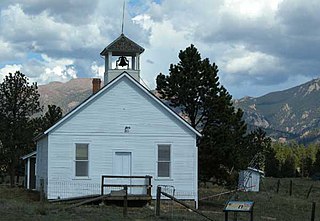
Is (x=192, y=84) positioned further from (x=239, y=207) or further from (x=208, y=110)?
(x=239, y=207)

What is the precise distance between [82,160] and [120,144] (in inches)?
85.6

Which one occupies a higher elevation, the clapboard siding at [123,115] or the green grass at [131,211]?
the clapboard siding at [123,115]

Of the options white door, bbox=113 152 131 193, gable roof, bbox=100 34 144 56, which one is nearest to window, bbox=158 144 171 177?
white door, bbox=113 152 131 193

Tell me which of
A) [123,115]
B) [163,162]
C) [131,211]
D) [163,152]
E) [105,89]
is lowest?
[131,211]

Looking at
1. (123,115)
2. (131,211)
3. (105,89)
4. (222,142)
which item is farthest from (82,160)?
(222,142)

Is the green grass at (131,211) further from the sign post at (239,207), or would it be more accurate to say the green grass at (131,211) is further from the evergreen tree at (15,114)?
the evergreen tree at (15,114)

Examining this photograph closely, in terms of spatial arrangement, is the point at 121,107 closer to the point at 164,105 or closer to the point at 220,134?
the point at 164,105

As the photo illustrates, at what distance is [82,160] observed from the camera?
116 ft

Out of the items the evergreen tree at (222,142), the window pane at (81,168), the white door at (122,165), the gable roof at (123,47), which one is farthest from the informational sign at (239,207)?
the gable roof at (123,47)

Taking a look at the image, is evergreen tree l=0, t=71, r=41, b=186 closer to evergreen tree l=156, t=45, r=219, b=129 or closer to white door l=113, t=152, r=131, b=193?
evergreen tree l=156, t=45, r=219, b=129

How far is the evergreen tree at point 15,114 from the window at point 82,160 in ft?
52.6

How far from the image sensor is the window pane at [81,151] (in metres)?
35.3

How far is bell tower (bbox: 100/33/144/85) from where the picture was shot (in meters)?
38.0

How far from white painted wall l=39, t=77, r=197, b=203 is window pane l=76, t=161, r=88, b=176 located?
0.77 ft
